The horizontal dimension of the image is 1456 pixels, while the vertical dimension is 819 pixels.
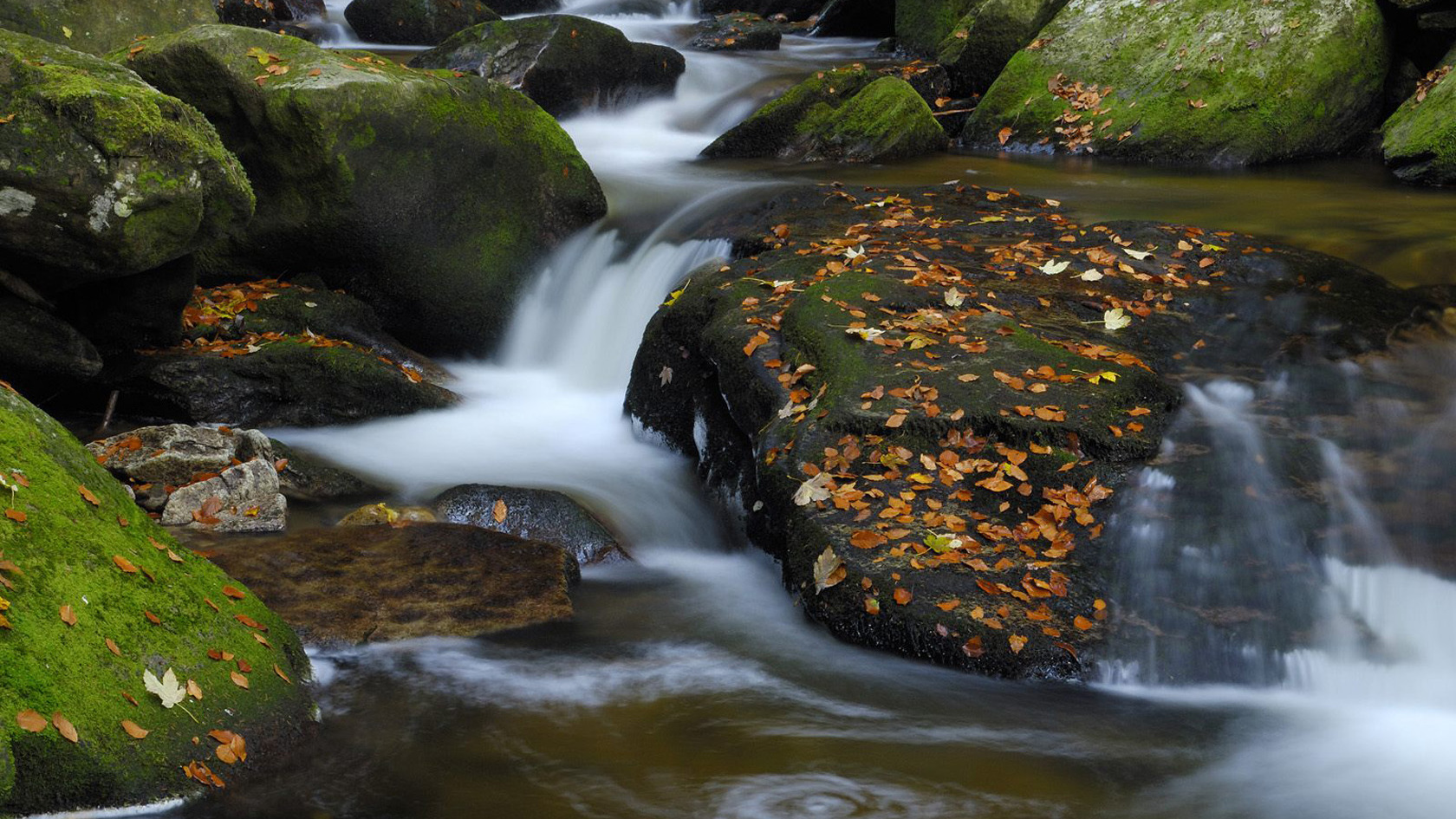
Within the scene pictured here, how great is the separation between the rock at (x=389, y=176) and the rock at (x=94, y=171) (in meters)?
1.93

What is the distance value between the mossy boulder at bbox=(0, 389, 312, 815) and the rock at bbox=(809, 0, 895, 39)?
16357mm

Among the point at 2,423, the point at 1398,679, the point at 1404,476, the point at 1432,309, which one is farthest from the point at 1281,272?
the point at 2,423

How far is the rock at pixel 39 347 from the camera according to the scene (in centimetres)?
661

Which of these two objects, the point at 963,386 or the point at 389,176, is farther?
the point at 389,176

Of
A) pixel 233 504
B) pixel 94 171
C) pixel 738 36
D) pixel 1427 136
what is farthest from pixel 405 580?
pixel 738 36

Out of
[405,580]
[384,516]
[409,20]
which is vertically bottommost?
[405,580]

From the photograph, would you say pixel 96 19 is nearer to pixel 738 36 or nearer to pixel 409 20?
pixel 409 20

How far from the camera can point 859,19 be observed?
747 inches

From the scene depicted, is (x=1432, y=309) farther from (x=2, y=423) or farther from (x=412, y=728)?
(x=2, y=423)

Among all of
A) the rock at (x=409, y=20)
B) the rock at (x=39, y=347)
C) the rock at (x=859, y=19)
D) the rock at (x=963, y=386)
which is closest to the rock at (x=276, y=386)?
the rock at (x=39, y=347)

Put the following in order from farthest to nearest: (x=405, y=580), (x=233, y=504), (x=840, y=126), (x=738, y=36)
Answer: (x=738, y=36)
(x=840, y=126)
(x=233, y=504)
(x=405, y=580)

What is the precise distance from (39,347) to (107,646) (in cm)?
388

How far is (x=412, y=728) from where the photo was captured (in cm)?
437

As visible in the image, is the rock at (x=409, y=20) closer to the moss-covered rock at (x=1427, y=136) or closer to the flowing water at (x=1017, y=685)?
the flowing water at (x=1017, y=685)
